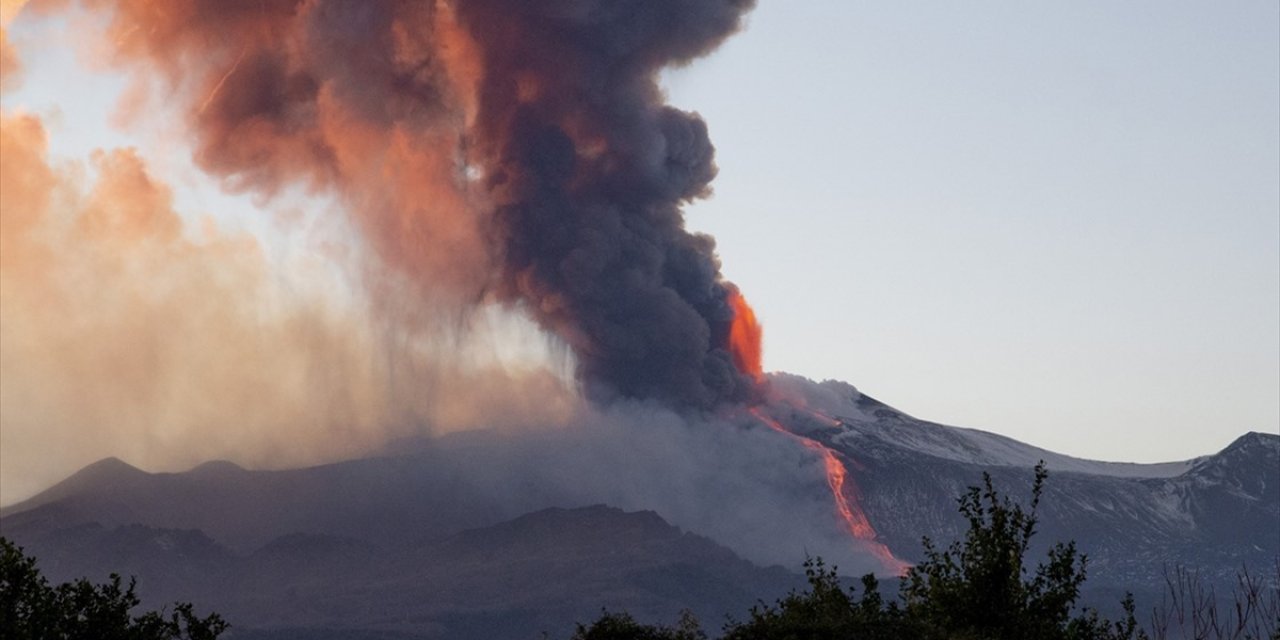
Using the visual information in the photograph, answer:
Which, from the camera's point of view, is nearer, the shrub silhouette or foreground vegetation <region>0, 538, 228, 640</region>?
the shrub silhouette

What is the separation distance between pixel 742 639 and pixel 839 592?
35.8 ft

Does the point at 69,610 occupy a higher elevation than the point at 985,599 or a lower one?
lower

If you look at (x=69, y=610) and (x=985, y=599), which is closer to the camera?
(x=985, y=599)

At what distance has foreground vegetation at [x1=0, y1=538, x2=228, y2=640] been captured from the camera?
50.6m

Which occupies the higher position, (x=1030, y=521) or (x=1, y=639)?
(x=1030, y=521)

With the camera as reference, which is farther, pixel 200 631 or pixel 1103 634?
pixel 1103 634

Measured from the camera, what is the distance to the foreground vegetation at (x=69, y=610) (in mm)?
50594

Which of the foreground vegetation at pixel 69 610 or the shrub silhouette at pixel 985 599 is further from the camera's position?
the foreground vegetation at pixel 69 610

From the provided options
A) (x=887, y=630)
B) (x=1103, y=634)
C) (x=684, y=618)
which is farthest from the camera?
(x=1103, y=634)

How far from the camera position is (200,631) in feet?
170

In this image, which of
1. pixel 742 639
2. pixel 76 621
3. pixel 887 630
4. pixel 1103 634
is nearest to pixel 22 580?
pixel 76 621

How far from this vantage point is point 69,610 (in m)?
51.9

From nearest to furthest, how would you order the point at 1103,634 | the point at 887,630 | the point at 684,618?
the point at 887,630 < the point at 684,618 < the point at 1103,634

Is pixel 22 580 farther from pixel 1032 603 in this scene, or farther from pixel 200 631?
pixel 1032 603
